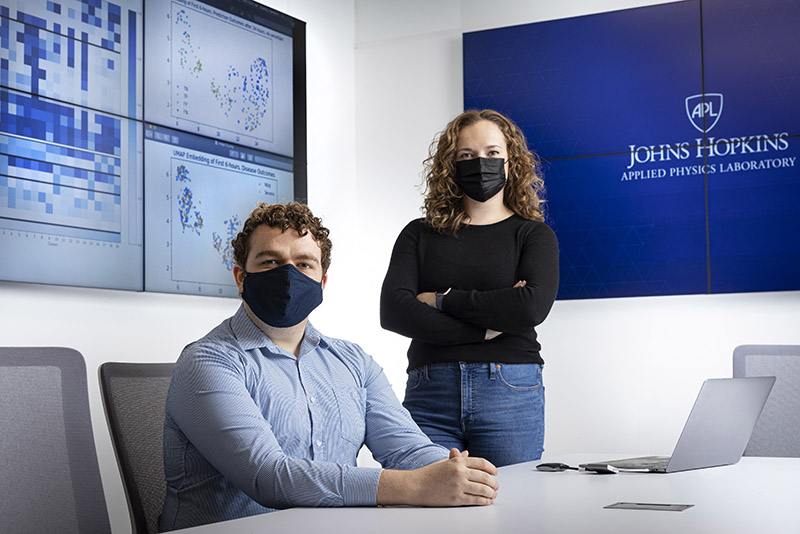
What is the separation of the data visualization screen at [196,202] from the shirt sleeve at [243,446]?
4.59ft

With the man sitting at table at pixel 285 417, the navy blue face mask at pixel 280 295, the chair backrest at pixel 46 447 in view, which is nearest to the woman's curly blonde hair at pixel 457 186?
the man sitting at table at pixel 285 417

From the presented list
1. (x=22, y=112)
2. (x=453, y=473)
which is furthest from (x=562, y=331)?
(x=453, y=473)

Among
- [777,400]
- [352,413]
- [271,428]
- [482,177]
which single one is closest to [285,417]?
[271,428]

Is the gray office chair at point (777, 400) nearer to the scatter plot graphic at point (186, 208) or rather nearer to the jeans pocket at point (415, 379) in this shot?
the jeans pocket at point (415, 379)

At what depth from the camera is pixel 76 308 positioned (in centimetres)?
270

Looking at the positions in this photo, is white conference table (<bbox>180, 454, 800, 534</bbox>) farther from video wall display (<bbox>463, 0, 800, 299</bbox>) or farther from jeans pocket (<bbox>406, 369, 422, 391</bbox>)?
video wall display (<bbox>463, 0, 800, 299</bbox>)

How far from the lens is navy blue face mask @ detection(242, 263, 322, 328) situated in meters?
1.78

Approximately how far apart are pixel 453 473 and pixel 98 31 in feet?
6.74

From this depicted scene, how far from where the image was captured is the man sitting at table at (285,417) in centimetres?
141

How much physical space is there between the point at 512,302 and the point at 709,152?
1.61m

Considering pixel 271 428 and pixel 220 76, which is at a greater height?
pixel 220 76

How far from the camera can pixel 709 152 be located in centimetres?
355

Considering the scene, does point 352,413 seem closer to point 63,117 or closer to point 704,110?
point 63,117

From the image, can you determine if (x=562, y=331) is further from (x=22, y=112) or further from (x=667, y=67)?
(x=22, y=112)
